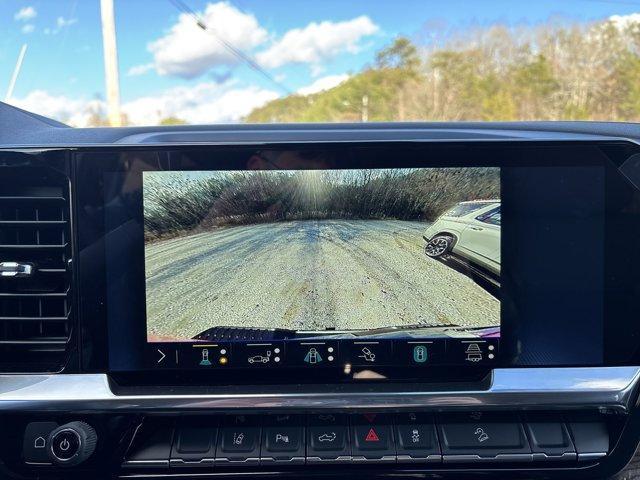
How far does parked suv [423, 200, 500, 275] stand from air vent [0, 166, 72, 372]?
1074 millimetres

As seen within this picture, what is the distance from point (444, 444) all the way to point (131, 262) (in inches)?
42.1

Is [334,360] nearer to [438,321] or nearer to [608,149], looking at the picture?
[438,321]

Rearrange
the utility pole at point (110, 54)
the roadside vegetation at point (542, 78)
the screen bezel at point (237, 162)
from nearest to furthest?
the screen bezel at point (237, 162), the utility pole at point (110, 54), the roadside vegetation at point (542, 78)

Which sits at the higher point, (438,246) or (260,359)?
(438,246)

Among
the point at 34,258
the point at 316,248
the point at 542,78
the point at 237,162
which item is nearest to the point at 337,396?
the point at 316,248

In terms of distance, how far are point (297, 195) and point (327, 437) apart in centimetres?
72

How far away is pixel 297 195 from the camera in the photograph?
161cm

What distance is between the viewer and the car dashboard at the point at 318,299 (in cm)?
161

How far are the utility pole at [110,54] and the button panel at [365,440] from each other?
263 inches

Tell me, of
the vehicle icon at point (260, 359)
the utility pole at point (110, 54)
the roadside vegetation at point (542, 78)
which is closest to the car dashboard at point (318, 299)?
the vehicle icon at point (260, 359)

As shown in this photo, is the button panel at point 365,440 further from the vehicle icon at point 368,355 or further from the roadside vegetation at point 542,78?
Result: the roadside vegetation at point 542,78

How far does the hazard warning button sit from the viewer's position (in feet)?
5.32

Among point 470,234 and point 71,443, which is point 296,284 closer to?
point 470,234

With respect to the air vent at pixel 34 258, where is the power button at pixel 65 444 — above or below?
below
